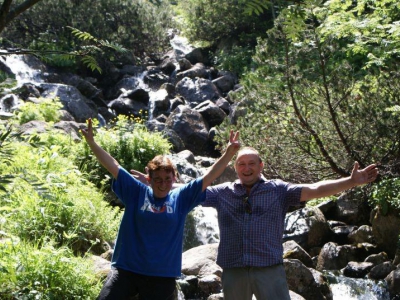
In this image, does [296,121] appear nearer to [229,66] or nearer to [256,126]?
[256,126]

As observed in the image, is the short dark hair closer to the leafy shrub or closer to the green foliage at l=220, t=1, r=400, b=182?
the leafy shrub

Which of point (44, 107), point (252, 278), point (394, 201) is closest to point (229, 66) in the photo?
point (44, 107)

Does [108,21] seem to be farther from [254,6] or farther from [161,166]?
[254,6]

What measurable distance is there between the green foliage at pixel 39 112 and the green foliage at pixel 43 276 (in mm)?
8154

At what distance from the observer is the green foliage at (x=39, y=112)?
12.9 metres

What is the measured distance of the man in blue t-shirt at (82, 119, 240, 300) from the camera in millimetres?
3473

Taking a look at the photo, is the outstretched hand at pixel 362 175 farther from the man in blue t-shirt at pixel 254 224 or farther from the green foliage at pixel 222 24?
the green foliage at pixel 222 24

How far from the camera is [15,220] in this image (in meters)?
6.20

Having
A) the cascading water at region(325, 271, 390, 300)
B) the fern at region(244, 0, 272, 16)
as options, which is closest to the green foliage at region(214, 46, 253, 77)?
the cascading water at region(325, 271, 390, 300)

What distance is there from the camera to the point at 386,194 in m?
10.7

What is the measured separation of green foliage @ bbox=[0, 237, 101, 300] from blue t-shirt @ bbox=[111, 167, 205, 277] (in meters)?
1.38

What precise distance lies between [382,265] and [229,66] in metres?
15.8

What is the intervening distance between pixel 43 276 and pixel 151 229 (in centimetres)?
167

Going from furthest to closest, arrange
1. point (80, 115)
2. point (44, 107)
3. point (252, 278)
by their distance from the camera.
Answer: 1. point (80, 115)
2. point (44, 107)
3. point (252, 278)
